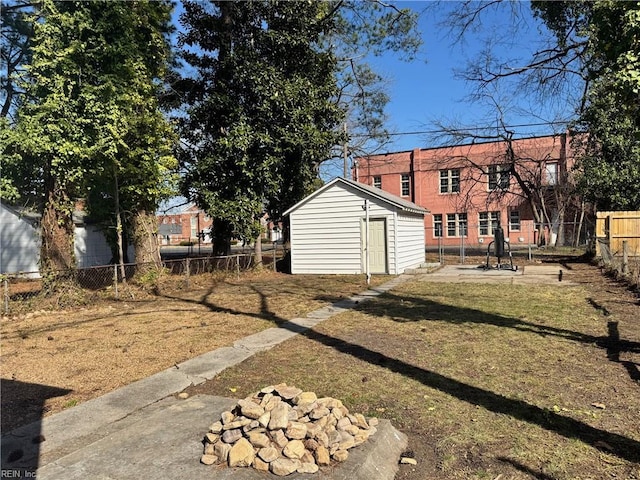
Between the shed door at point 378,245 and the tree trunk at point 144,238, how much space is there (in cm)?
760

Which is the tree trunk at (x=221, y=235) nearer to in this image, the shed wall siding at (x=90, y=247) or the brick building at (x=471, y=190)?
the shed wall siding at (x=90, y=247)

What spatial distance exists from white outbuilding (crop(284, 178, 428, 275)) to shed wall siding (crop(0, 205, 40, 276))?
1203 cm

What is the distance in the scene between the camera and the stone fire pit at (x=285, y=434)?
2861mm

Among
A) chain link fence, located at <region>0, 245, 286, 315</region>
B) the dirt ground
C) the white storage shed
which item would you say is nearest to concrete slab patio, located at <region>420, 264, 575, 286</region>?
the dirt ground

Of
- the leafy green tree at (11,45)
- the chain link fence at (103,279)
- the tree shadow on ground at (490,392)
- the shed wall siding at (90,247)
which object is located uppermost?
the leafy green tree at (11,45)

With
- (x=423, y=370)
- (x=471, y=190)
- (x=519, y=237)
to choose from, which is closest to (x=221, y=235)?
(x=423, y=370)

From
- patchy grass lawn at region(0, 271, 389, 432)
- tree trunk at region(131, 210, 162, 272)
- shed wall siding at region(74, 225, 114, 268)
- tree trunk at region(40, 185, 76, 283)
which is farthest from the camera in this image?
shed wall siding at region(74, 225, 114, 268)

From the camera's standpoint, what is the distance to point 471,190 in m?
34.3

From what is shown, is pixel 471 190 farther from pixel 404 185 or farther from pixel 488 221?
pixel 404 185

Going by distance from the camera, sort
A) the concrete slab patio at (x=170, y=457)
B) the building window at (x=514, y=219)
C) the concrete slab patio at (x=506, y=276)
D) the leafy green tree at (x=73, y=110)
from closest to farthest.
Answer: the concrete slab patio at (x=170, y=457) → the leafy green tree at (x=73, y=110) → the concrete slab patio at (x=506, y=276) → the building window at (x=514, y=219)

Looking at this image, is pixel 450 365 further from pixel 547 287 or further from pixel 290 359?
pixel 547 287

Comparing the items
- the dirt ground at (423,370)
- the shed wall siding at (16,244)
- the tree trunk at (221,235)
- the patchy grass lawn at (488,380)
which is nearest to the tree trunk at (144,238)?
the tree trunk at (221,235)

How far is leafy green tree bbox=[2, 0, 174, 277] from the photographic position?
377 inches

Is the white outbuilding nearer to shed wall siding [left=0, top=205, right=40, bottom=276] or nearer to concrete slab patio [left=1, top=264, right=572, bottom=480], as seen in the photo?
concrete slab patio [left=1, top=264, right=572, bottom=480]
